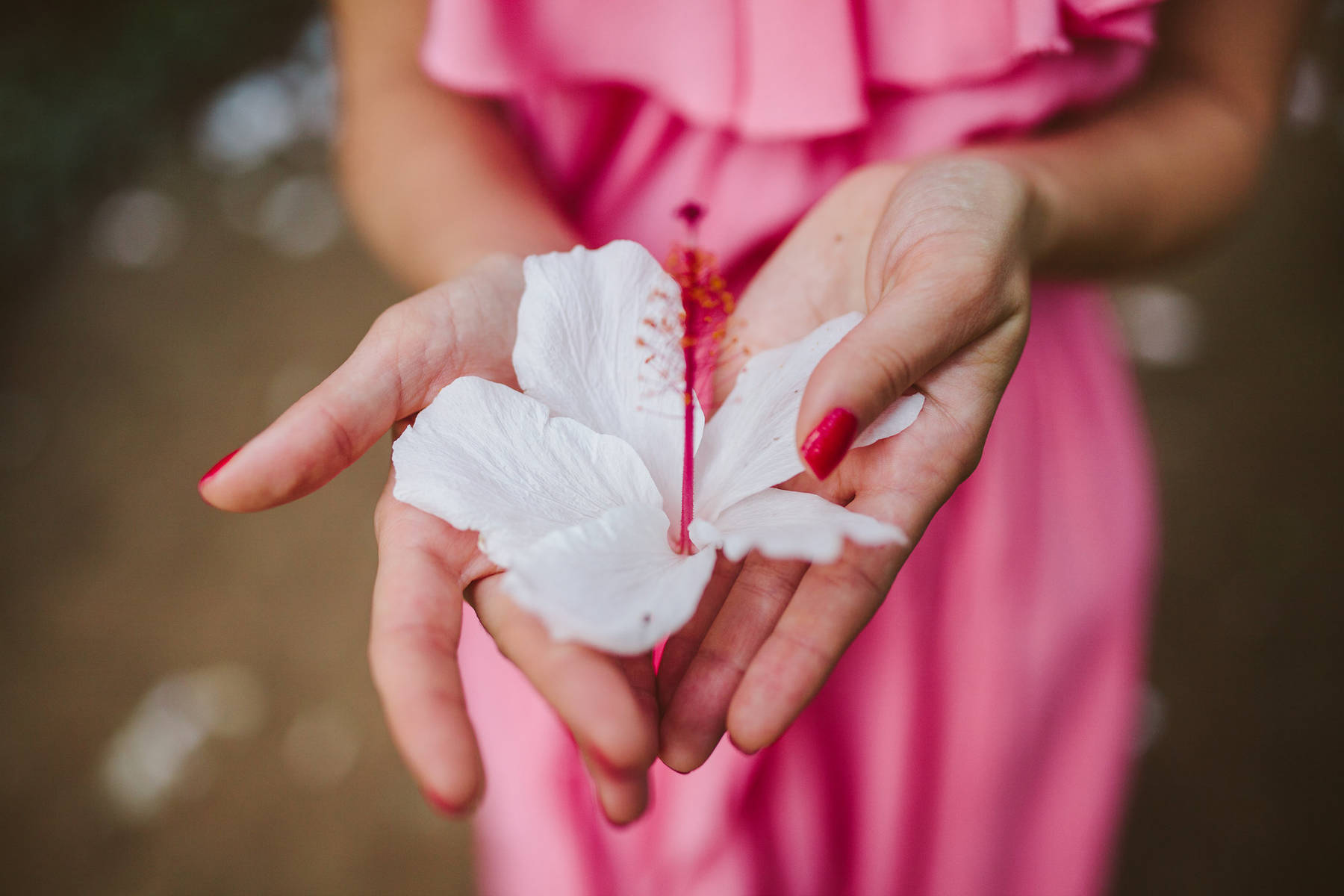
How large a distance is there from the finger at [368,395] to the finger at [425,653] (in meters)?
0.07

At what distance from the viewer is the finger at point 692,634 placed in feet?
2.33

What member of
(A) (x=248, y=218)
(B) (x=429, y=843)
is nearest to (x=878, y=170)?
(B) (x=429, y=843)

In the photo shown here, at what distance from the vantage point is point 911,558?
3.59 feet

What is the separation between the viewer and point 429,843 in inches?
72.1

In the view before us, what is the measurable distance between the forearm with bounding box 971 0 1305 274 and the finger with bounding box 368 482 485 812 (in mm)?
811

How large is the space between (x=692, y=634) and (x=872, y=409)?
239 mm

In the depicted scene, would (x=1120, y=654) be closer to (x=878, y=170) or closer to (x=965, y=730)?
(x=965, y=730)

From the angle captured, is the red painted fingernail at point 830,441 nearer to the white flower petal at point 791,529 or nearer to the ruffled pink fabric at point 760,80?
the white flower petal at point 791,529

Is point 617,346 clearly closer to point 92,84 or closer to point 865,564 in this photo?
point 865,564

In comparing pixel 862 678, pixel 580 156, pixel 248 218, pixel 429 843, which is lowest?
pixel 429 843

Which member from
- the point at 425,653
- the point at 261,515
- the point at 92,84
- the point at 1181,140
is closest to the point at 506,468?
the point at 425,653

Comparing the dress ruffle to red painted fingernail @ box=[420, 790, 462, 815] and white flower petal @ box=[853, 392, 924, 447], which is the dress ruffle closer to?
white flower petal @ box=[853, 392, 924, 447]

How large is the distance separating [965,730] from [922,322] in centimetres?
64

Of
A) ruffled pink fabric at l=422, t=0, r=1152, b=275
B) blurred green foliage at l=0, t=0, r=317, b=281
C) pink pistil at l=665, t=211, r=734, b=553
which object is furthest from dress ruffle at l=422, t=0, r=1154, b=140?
blurred green foliage at l=0, t=0, r=317, b=281
